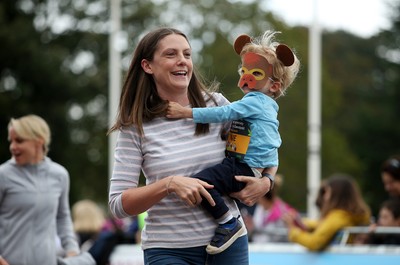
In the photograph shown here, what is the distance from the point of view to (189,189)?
4703 mm

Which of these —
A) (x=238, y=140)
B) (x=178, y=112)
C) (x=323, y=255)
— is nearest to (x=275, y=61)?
(x=238, y=140)

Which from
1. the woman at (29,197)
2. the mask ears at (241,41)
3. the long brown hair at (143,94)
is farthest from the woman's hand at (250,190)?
the woman at (29,197)

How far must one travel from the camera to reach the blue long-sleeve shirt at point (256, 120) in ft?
16.3

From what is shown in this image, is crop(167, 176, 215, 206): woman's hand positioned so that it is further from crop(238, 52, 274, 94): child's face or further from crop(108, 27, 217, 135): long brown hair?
crop(238, 52, 274, 94): child's face

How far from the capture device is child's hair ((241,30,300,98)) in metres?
5.16

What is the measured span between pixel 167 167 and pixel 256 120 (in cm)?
54

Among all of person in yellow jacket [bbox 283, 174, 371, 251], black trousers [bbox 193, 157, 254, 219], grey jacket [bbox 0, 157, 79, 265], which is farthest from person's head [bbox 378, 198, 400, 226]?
black trousers [bbox 193, 157, 254, 219]

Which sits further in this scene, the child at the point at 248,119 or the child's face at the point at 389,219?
the child's face at the point at 389,219

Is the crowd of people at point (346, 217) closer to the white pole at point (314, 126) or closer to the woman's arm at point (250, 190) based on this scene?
the woman's arm at point (250, 190)

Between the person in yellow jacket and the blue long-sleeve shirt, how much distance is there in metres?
4.97

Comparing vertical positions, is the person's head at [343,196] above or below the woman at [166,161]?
below

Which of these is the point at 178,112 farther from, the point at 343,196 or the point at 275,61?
the point at 343,196

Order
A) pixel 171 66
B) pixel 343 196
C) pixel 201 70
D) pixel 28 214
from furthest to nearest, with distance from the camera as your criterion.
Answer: pixel 201 70 → pixel 343 196 → pixel 28 214 → pixel 171 66

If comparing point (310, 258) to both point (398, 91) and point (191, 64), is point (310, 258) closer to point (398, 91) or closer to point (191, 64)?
point (191, 64)
